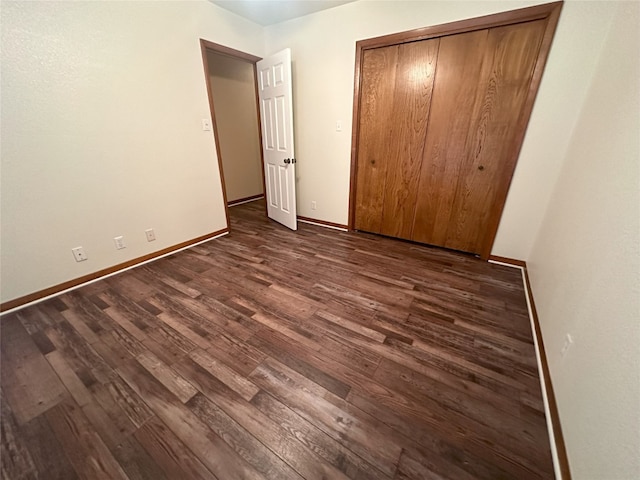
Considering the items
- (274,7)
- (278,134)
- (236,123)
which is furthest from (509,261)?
(236,123)

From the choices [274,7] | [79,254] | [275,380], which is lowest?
[275,380]

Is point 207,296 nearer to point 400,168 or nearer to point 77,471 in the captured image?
point 77,471

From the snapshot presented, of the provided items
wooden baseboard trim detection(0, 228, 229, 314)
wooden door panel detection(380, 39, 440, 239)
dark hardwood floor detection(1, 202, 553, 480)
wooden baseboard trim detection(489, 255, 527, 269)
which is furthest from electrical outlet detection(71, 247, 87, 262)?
wooden baseboard trim detection(489, 255, 527, 269)

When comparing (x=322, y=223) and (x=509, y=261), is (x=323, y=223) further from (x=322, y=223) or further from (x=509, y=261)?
(x=509, y=261)

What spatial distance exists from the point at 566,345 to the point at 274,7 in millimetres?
3507

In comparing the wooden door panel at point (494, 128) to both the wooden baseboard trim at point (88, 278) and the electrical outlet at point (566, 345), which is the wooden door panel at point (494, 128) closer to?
the electrical outlet at point (566, 345)

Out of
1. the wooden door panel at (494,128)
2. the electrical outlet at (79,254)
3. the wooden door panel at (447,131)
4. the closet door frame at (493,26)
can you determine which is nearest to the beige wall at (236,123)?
the closet door frame at (493,26)

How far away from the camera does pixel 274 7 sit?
96.4 inches

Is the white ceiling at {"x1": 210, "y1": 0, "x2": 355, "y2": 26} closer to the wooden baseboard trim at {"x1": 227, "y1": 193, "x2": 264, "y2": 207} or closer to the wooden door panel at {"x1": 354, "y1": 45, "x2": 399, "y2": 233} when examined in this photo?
the wooden door panel at {"x1": 354, "y1": 45, "x2": 399, "y2": 233}

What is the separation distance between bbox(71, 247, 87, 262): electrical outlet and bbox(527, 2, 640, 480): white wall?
3115 millimetres

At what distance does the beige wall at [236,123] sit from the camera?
384 centimetres

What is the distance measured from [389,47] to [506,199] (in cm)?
181

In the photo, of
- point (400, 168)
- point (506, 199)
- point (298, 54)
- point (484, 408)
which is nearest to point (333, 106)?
point (298, 54)

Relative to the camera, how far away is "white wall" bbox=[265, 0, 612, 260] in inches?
68.8
